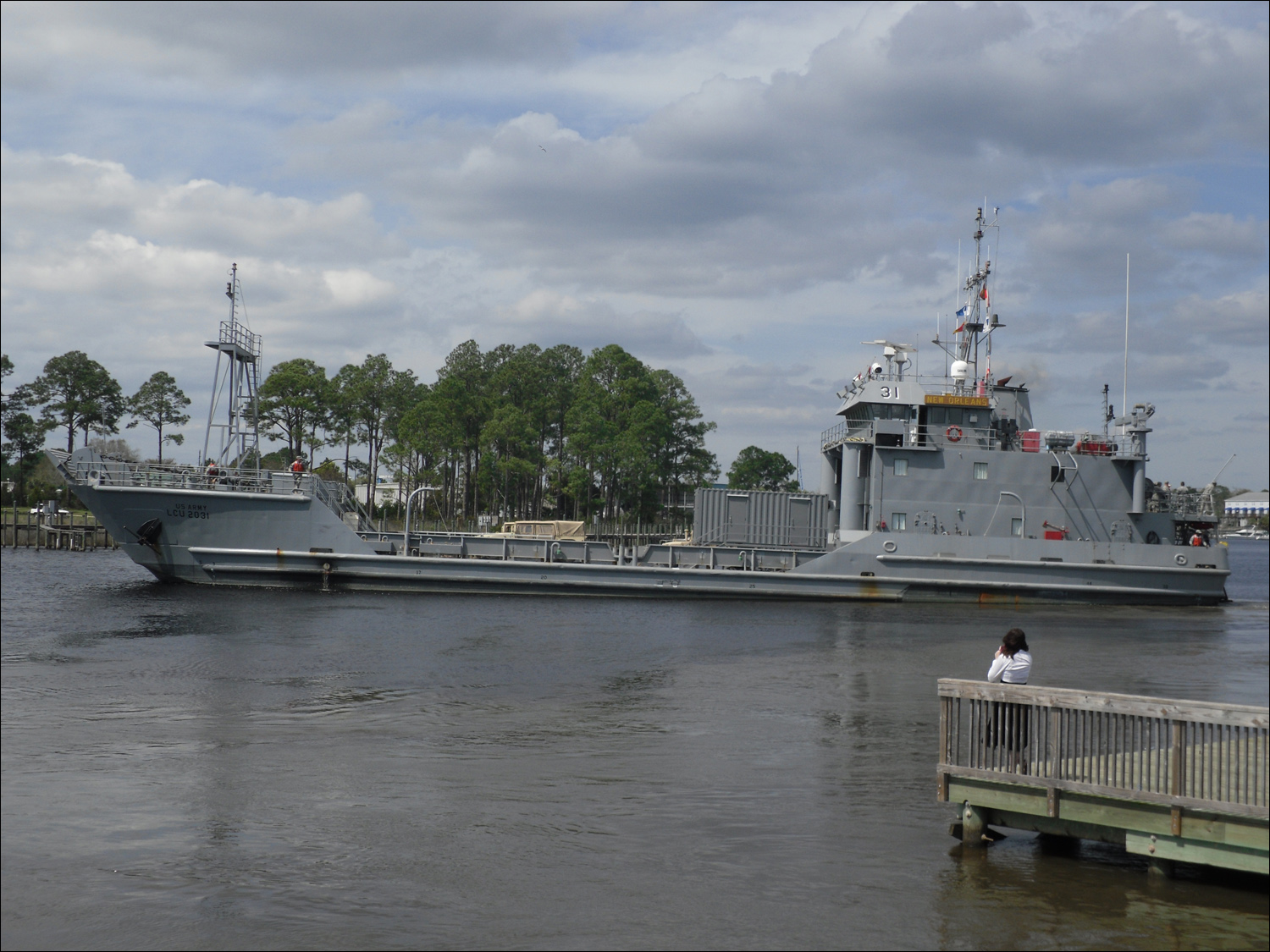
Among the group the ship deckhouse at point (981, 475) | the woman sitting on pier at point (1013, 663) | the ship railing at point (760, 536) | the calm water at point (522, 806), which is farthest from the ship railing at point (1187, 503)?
the woman sitting on pier at point (1013, 663)

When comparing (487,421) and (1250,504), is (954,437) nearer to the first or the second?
(487,421)

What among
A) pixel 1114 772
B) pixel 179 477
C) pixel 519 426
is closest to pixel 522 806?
pixel 1114 772

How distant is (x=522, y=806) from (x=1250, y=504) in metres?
139

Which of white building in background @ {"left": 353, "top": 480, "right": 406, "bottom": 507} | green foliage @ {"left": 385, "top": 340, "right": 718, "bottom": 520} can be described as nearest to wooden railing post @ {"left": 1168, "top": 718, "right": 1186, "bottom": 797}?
green foliage @ {"left": 385, "top": 340, "right": 718, "bottom": 520}

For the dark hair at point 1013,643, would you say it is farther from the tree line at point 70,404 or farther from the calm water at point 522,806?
the tree line at point 70,404

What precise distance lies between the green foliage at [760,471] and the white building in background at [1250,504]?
60615mm

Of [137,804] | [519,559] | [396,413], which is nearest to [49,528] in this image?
[396,413]

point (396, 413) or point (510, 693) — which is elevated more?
point (396, 413)

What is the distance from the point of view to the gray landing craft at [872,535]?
31922mm

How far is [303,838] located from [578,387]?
60.3 meters

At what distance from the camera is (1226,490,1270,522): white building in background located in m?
118

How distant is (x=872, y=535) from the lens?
32.3 m

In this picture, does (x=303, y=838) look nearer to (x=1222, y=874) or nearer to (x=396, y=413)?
(x=1222, y=874)

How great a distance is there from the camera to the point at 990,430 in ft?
110
